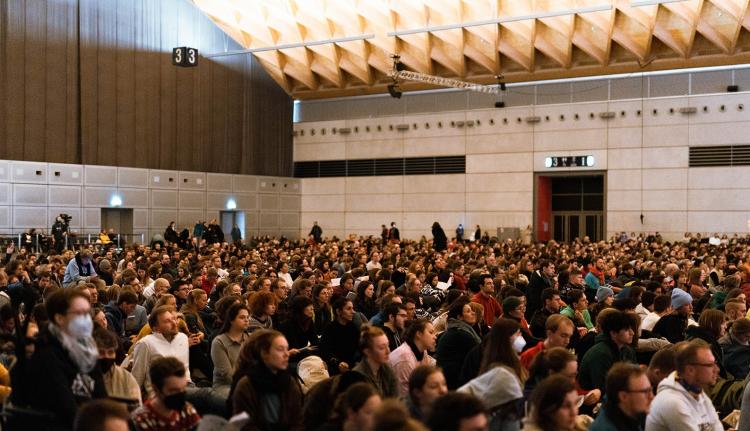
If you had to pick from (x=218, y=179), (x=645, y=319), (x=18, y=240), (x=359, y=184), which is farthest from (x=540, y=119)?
(x=645, y=319)

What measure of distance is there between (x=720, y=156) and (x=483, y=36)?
9534 millimetres

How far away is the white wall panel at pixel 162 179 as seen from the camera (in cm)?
3148

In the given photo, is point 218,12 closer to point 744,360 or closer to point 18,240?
point 18,240

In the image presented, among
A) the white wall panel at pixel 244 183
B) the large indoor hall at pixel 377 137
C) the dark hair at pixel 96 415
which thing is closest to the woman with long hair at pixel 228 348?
the dark hair at pixel 96 415

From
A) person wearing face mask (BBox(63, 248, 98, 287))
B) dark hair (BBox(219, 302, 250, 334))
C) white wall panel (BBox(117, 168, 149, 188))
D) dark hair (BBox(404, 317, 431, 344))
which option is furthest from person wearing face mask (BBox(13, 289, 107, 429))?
white wall panel (BBox(117, 168, 149, 188))

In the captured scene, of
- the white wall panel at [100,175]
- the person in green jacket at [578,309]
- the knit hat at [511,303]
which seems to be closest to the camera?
the knit hat at [511,303]

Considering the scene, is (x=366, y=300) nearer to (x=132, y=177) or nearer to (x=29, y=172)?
(x=29, y=172)

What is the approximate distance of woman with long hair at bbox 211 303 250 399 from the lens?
6.32 m

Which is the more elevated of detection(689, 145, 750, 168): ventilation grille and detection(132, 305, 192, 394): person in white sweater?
detection(689, 145, 750, 168): ventilation grille

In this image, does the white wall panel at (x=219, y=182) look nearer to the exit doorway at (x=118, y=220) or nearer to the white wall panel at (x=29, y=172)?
the exit doorway at (x=118, y=220)

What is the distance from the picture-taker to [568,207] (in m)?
33.6

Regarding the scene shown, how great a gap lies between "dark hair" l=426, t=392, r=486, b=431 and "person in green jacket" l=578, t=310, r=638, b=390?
286cm

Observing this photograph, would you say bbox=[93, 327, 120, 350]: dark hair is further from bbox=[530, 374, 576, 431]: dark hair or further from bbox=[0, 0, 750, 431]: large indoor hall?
bbox=[0, 0, 750, 431]: large indoor hall

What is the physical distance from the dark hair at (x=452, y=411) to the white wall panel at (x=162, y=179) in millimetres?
29321
